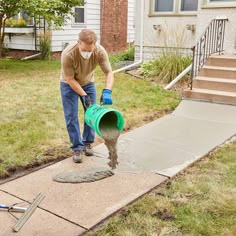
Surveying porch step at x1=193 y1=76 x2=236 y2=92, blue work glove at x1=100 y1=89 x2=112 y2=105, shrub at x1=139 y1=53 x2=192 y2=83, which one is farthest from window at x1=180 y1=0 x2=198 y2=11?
blue work glove at x1=100 y1=89 x2=112 y2=105

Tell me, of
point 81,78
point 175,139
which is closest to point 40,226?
point 81,78

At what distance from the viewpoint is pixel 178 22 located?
9.24 m

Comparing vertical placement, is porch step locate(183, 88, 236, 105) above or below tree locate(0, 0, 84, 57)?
below

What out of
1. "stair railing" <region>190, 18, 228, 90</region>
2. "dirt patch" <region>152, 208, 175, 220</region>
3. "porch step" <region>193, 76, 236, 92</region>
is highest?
"stair railing" <region>190, 18, 228, 90</region>

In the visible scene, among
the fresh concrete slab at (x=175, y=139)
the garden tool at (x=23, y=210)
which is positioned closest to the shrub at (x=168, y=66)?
the fresh concrete slab at (x=175, y=139)

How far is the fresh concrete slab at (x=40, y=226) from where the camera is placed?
8.86 ft

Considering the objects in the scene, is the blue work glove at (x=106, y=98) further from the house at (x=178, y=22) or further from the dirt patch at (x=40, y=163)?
the house at (x=178, y=22)

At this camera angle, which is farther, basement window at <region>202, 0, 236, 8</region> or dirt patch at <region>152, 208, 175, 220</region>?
basement window at <region>202, 0, 236, 8</region>

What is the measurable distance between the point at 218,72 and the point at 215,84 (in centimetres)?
39

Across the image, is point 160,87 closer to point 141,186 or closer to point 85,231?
point 141,186

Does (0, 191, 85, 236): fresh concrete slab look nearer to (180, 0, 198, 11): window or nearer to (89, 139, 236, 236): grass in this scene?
(89, 139, 236, 236): grass

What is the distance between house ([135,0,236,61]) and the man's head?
5492 millimetres

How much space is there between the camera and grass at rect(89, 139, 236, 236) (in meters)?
2.77

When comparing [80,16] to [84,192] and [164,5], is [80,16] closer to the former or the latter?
[164,5]
